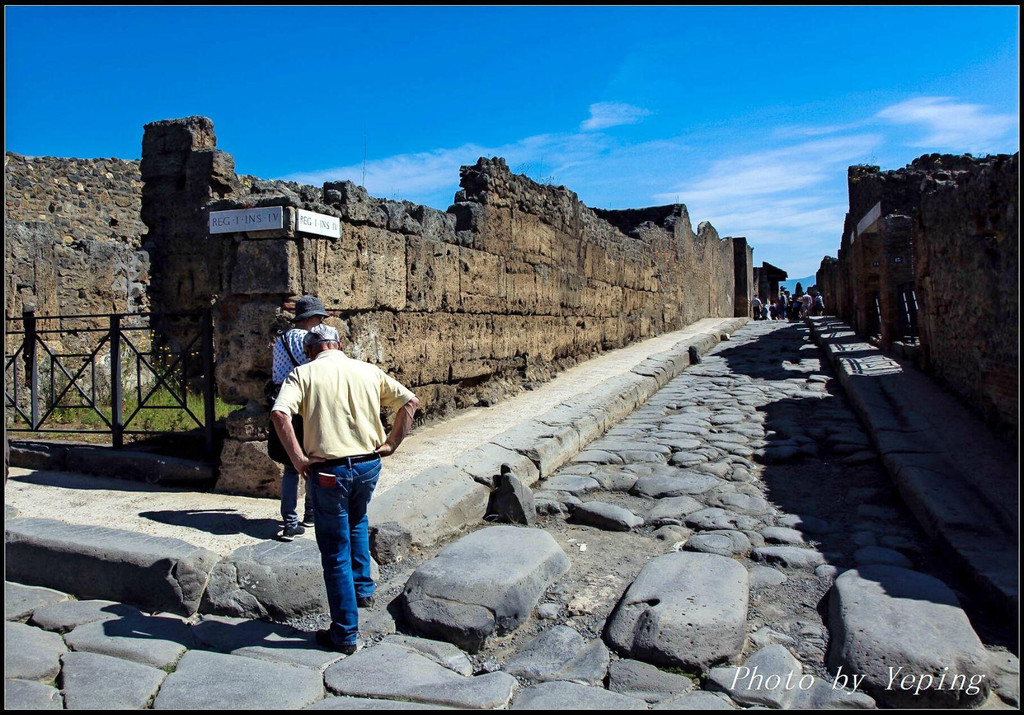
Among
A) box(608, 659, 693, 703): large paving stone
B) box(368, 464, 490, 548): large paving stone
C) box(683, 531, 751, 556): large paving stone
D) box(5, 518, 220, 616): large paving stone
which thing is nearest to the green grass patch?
box(5, 518, 220, 616): large paving stone

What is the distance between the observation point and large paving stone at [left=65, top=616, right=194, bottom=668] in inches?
131

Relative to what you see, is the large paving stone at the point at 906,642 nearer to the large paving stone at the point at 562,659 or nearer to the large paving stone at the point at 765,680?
the large paving stone at the point at 765,680

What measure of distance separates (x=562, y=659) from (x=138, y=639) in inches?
79.4

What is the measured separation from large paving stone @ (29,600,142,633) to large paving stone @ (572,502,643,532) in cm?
291

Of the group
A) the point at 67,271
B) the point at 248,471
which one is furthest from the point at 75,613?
the point at 67,271

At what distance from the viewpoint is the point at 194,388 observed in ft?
36.6

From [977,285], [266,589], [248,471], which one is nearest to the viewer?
[266,589]

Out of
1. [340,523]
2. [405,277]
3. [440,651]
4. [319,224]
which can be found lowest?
[440,651]

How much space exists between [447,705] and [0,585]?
2589mm

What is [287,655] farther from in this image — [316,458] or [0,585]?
[0,585]

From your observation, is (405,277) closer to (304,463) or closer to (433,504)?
(433,504)

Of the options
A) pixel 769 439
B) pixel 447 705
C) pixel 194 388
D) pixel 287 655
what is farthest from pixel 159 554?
pixel 194 388

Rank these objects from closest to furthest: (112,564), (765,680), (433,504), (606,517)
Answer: (765,680), (112,564), (433,504), (606,517)

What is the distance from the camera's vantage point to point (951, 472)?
17.3 ft
